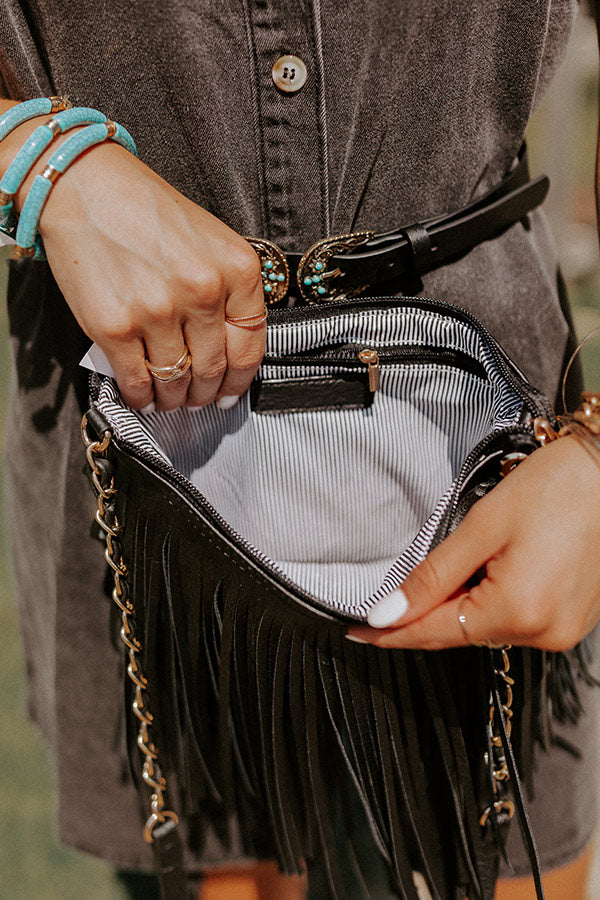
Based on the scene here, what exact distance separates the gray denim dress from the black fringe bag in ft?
0.38

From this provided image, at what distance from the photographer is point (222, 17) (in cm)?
67

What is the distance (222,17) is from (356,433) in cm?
42

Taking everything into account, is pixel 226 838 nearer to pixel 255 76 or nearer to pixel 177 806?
pixel 177 806

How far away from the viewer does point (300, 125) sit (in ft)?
2.34

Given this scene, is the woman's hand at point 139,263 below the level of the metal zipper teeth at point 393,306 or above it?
above

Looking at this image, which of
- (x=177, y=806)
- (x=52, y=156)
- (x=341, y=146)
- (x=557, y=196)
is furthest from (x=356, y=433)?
(x=557, y=196)

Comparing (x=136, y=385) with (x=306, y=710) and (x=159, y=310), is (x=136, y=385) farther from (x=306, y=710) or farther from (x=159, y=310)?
(x=306, y=710)

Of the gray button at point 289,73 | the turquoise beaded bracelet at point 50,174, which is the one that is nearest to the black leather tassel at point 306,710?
the turquoise beaded bracelet at point 50,174

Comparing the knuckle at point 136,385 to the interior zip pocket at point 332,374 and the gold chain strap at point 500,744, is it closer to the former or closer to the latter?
the interior zip pocket at point 332,374

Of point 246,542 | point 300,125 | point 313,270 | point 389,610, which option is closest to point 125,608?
point 246,542

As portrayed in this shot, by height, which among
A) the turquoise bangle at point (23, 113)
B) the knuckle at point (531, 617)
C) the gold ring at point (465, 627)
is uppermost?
the turquoise bangle at point (23, 113)

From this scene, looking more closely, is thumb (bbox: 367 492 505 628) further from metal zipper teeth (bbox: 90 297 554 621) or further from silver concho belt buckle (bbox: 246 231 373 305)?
silver concho belt buckle (bbox: 246 231 373 305)

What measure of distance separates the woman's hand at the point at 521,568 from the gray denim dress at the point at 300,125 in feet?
0.92

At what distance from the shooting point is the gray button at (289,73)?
2.24 feet
